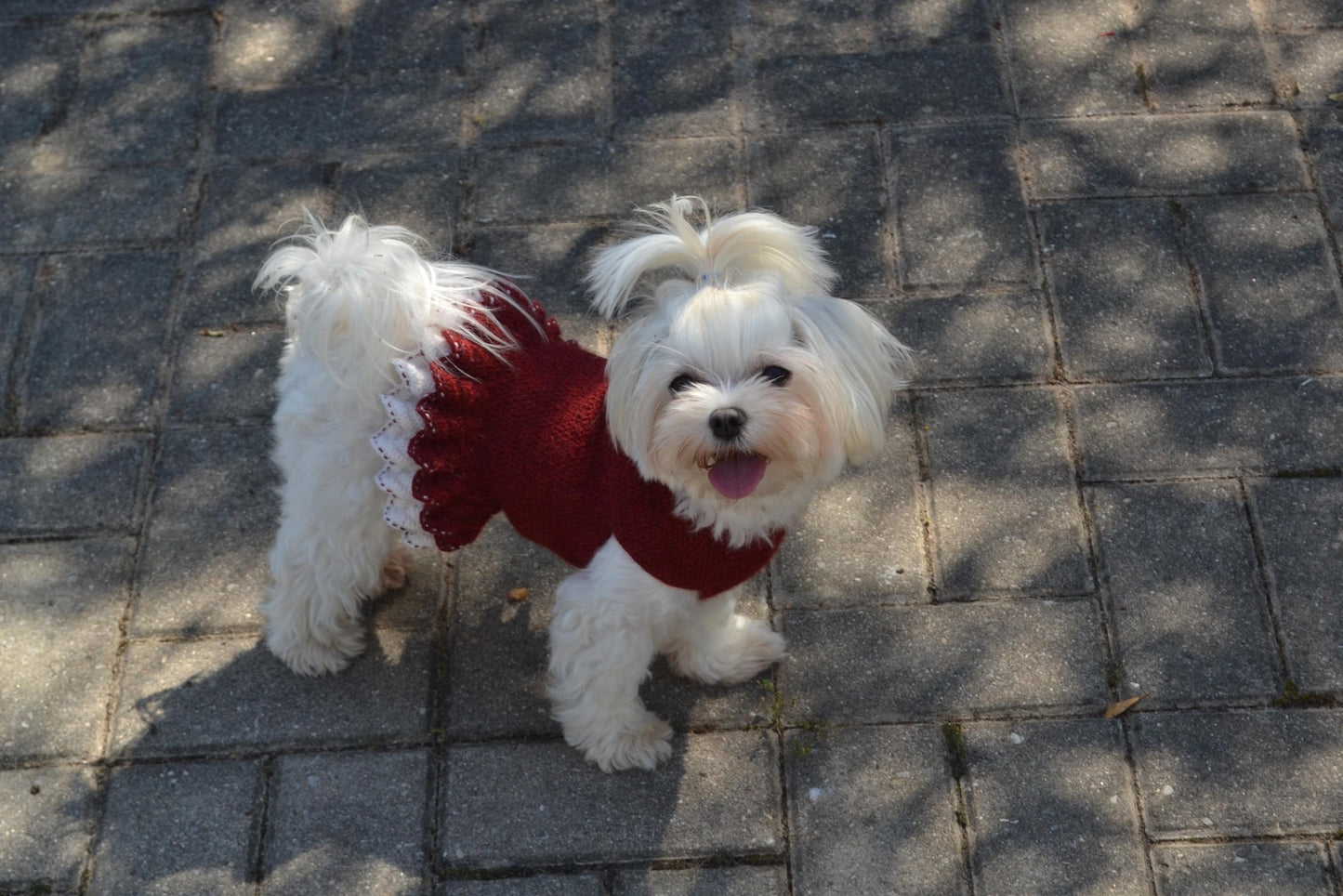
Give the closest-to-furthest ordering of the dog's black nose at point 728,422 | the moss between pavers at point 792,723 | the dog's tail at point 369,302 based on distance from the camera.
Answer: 1. the dog's black nose at point 728,422
2. the dog's tail at point 369,302
3. the moss between pavers at point 792,723

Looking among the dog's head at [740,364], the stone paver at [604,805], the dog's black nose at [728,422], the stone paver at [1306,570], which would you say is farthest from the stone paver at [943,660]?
the dog's black nose at [728,422]

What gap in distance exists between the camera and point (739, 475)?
2.59m

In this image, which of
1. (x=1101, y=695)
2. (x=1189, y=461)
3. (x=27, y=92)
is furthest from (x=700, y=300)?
(x=27, y=92)

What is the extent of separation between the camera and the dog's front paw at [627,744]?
3.22 m

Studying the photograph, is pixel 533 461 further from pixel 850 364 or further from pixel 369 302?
pixel 850 364

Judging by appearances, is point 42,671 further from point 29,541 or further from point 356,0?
point 356,0

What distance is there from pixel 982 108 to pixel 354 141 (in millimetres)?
2087

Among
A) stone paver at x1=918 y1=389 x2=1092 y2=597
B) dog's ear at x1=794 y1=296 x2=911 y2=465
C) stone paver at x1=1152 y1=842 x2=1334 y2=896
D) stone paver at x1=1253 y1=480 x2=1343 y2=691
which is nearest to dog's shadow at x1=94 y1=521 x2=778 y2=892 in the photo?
stone paver at x1=918 y1=389 x2=1092 y2=597

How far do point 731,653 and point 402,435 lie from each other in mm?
1035

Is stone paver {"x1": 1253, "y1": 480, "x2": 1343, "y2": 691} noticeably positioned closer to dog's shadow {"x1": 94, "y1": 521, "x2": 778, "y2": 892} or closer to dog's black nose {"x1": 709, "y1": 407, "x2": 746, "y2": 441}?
dog's shadow {"x1": 94, "y1": 521, "x2": 778, "y2": 892}

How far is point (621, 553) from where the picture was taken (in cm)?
291

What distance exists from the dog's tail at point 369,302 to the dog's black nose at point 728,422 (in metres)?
0.64

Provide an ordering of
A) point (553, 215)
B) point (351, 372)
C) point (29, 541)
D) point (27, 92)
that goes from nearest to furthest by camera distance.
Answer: point (351, 372), point (29, 541), point (553, 215), point (27, 92)

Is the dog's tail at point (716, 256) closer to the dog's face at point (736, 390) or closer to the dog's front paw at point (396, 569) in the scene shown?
the dog's face at point (736, 390)
